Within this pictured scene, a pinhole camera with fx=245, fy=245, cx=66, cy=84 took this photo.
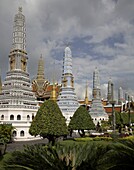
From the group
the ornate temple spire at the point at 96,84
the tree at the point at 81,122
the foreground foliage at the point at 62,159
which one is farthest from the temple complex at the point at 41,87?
the foreground foliage at the point at 62,159

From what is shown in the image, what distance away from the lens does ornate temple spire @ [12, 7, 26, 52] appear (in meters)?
48.1

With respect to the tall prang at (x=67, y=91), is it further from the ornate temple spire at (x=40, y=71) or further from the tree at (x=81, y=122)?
the tree at (x=81, y=122)

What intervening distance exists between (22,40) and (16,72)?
6.90 meters

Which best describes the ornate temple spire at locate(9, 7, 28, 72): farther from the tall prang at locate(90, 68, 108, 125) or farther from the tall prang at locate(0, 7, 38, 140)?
the tall prang at locate(90, 68, 108, 125)

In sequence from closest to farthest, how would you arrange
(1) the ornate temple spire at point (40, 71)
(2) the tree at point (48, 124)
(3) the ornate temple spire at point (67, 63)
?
1. (2) the tree at point (48, 124)
2. (3) the ornate temple spire at point (67, 63)
3. (1) the ornate temple spire at point (40, 71)

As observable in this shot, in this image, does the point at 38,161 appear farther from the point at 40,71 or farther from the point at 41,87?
the point at 40,71

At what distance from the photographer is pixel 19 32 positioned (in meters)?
48.5

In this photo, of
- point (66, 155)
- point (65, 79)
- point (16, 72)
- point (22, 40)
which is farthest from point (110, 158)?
point (65, 79)

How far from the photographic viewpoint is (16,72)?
46406 millimetres

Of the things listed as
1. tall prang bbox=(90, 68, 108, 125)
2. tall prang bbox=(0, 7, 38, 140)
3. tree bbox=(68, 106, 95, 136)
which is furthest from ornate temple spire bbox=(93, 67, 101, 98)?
tree bbox=(68, 106, 95, 136)

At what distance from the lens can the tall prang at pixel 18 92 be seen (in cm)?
4172

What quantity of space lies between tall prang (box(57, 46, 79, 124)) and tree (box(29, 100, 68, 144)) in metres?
38.6

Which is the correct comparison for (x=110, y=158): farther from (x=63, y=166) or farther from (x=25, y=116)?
(x=25, y=116)

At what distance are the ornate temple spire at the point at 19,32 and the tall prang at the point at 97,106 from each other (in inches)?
1476
